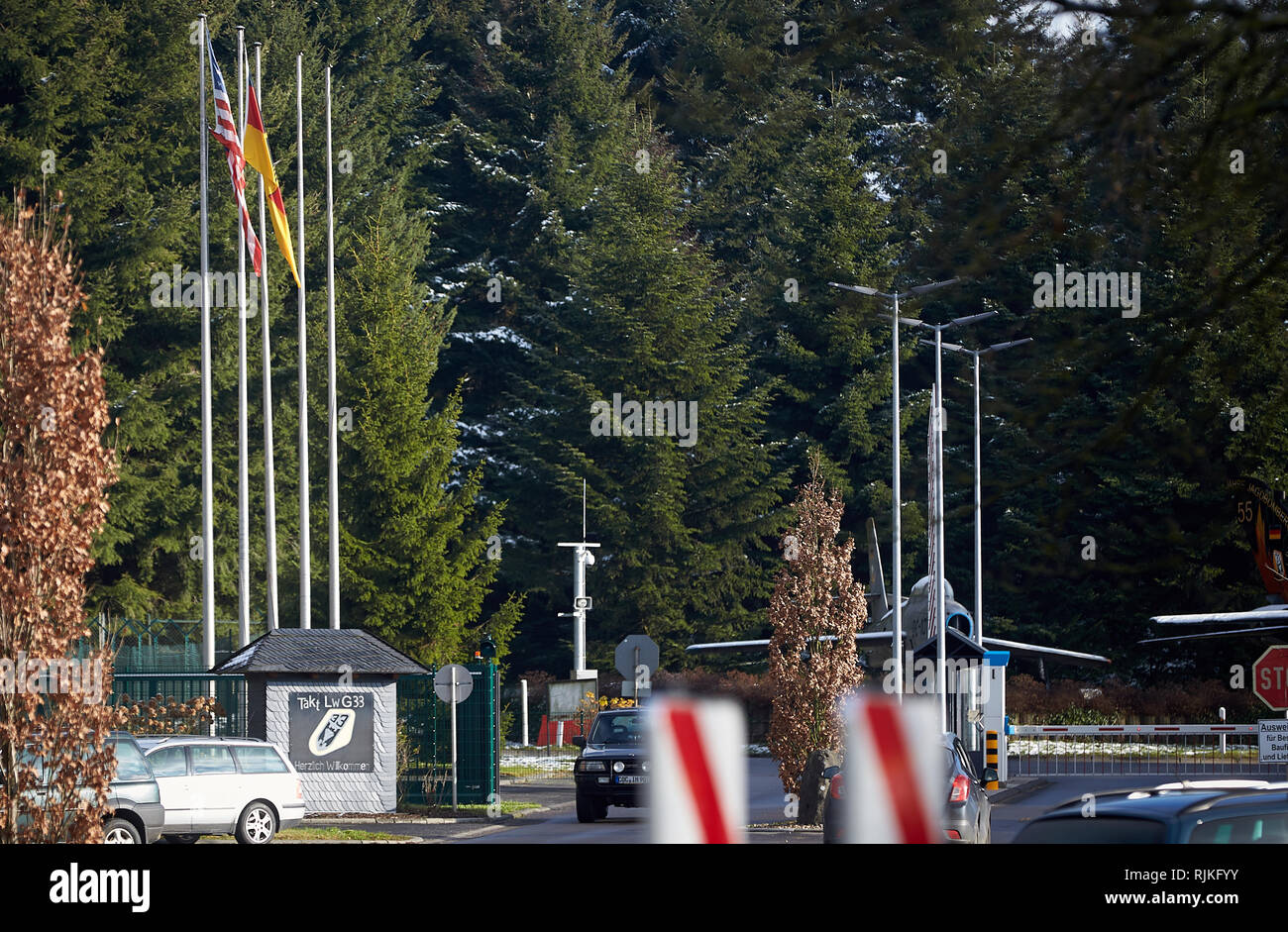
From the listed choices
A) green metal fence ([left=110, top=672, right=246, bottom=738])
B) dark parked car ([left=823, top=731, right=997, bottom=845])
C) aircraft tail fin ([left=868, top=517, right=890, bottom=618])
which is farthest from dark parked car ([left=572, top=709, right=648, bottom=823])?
aircraft tail fin ([left=868, top=517, right=890, bottom=618])

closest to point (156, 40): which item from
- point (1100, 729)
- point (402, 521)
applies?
point (402, 521)

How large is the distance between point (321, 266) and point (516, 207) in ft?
42.6

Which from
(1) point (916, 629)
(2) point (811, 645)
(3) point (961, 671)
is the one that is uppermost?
(2) point (811, 645)

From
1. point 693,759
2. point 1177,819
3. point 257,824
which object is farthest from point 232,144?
point 693,759

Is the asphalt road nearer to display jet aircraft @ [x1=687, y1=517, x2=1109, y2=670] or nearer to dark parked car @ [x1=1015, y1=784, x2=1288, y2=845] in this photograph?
display jet aircraft @ [x1=687, y1=517, x2=1109, y2=670]

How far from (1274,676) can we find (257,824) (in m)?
18.6

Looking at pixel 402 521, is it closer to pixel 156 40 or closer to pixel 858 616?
pixel 156 40

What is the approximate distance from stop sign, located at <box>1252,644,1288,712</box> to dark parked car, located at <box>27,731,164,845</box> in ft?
62.9

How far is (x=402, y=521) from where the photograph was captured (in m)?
51.1

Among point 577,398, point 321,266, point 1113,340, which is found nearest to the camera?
point 1113,340

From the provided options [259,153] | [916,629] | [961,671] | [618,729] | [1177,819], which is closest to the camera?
[1177,819]

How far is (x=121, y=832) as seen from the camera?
69.2 feet

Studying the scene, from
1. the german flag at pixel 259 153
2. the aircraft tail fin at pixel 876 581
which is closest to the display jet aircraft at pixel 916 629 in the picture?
the aircraft tail fin at pixel 876 581

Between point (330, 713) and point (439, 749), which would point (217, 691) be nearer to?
point (330, 713)
